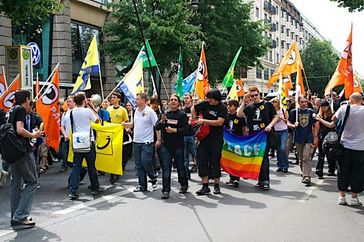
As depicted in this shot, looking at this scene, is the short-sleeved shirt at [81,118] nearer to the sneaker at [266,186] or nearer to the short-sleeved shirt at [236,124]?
the short-sleeved shirt at [236,124]

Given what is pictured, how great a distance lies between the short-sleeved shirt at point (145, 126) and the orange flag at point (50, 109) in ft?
8.42

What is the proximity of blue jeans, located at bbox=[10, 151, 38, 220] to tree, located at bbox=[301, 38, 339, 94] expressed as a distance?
6079 cm

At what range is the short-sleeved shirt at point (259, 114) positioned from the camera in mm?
8852

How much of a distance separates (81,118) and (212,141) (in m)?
2.32

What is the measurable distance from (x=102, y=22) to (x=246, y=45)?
823cm

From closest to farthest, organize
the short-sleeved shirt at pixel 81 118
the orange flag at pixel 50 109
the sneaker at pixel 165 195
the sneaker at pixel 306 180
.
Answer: the sneaker at pixel 165 195 → the short-sleeved shirt at pixel 81 118 → the sneaker at pixel 306 180 → the orange flag at pixel 50 109

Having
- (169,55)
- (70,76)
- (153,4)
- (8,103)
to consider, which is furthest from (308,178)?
(70,76)

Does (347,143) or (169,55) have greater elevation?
(169,55)

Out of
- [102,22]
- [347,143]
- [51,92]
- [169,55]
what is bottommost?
[347,143]

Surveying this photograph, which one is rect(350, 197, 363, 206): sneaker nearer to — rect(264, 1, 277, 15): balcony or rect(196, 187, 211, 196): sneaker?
rect(196, 187, 211, 196): sneaker

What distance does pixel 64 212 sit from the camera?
280 inches

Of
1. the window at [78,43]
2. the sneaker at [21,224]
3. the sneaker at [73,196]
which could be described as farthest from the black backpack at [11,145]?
the window at [78,43]

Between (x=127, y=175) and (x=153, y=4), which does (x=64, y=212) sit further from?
(x=153, y=4)

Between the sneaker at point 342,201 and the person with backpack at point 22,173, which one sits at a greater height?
the person with backpack at point 22,173
